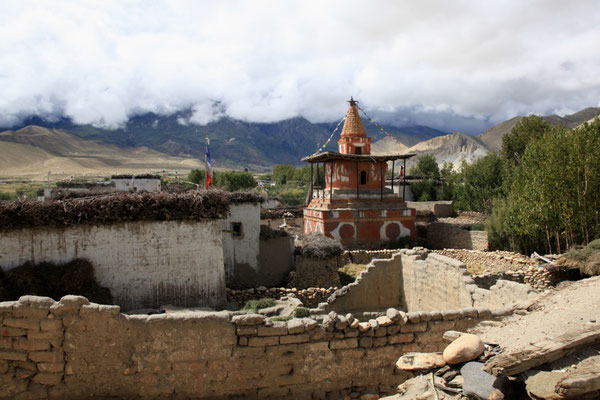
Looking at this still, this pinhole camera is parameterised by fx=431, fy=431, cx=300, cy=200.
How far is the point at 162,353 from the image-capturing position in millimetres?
5844

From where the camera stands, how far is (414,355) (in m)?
5.52

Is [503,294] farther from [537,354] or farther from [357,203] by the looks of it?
[357,203]

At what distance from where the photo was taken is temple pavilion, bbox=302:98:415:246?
2739 centimetres

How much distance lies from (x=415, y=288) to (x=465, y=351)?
21.5ft

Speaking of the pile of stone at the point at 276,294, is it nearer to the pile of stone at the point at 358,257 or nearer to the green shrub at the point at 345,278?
the green shrub at the point at 345,278

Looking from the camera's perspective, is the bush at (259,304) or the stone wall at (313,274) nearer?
the bush at (259,304)

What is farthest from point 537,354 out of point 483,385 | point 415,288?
point 415,288

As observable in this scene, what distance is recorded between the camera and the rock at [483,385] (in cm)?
419

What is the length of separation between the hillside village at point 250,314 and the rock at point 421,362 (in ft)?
0.08

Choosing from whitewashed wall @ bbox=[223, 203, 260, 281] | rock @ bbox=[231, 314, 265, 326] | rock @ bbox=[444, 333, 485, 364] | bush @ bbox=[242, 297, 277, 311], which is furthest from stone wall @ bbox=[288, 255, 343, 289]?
rock @ bbox=[444, 333, 485, 364]

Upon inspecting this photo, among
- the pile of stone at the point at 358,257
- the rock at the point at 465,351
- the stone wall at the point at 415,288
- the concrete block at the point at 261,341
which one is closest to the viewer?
the rock at the point at 465,351

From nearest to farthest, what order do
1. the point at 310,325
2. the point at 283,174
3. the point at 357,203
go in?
the point at 310,325 < the point at 357,203 < the point at 283,174

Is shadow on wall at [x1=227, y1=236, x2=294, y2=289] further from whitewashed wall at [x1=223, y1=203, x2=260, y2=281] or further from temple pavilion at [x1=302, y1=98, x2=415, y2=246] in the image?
temple pavilion at [x1=302, y1=98, x2=415, y2=246]

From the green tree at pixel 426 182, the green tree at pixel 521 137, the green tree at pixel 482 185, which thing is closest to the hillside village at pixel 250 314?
the green tree at pixel 482 185
